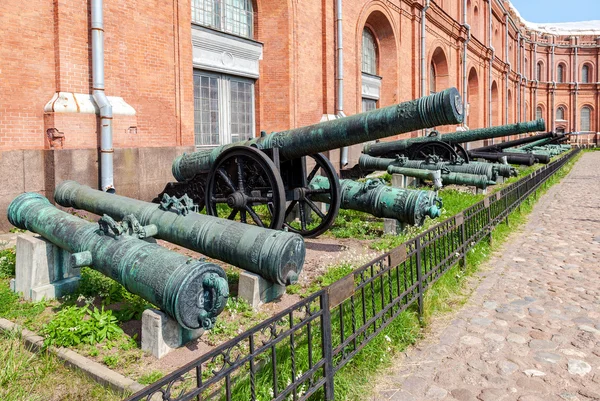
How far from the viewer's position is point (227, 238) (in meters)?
4.43

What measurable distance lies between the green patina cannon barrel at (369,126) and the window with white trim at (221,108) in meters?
4.80

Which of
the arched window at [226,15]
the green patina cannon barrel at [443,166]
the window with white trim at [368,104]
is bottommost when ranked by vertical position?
the green patina cannon barrel at [443,166]

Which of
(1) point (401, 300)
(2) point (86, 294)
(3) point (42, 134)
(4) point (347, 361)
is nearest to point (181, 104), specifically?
(3) point (42, 134)

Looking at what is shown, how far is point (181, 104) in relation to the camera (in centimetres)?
1003

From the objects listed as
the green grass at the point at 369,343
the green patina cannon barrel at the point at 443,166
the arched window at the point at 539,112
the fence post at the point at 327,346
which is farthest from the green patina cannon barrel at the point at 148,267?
the arched window at the point at 539,112

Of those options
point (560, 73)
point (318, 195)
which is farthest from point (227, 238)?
point (560, 73)

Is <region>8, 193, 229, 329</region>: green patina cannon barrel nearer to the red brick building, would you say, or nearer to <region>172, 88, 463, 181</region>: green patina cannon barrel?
<region>172, 88, 463, 181</region>: green patina cannon barrel

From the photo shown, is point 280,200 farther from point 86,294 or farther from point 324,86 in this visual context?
point 324,86

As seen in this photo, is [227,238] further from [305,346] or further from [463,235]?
[463,235]

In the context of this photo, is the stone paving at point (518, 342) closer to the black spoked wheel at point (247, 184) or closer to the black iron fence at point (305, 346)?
the black iron fence at point (305, 346)

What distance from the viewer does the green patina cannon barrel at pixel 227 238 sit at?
A: 4246 millimetres

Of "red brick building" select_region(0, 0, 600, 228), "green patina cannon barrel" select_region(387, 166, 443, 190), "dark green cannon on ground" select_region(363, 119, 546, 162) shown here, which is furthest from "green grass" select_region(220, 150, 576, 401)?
"dark green cannon on ground" select_region(363, 119, 546, 162)

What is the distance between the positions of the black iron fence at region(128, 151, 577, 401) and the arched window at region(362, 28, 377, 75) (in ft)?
49.3

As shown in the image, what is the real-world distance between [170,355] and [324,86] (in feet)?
40.4
